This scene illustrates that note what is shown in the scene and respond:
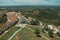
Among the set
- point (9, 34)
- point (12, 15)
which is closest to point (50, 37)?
point (9, 34)

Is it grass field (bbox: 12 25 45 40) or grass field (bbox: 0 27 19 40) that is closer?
grass field (bbox: 12 25 45 40)

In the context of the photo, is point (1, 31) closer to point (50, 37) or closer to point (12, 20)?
point (12, 20)

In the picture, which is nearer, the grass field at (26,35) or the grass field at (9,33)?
the grass field at (26,35)

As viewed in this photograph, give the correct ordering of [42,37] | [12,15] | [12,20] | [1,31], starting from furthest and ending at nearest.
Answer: [12,15], [12,20], [1,31], [42,37]

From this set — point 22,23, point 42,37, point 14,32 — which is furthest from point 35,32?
point 22,23

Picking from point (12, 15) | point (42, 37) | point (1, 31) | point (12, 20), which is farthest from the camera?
point (12, 15)

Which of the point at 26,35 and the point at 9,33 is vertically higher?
the point at 26,35

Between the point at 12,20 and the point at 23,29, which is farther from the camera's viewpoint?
the point at 12,20

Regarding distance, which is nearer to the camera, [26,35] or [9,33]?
[26,35]

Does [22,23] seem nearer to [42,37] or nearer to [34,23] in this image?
[34,23]
